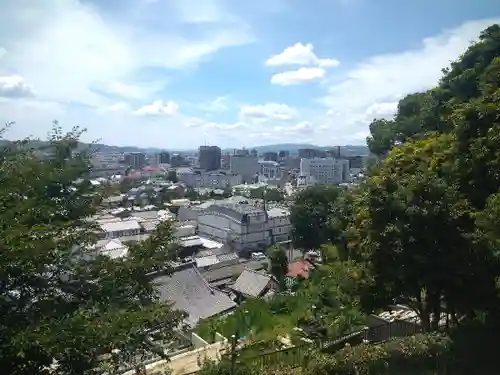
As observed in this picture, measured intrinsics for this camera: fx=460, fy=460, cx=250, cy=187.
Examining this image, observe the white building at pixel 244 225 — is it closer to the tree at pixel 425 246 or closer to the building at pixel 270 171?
the tree at pixel 425 246

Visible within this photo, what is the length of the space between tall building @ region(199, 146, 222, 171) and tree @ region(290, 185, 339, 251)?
9308 centimetres

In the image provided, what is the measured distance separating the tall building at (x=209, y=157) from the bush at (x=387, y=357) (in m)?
114

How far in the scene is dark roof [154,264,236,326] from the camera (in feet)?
59.4

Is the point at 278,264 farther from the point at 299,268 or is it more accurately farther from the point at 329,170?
the point at 329,170

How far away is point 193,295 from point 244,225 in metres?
24.3

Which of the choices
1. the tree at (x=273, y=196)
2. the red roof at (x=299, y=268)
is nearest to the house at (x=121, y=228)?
the red roof at (x=299, y=268)

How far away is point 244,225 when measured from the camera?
4312 cm

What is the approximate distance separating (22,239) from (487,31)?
18885mm

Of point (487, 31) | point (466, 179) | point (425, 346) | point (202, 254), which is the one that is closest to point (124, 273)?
point (425, 346)

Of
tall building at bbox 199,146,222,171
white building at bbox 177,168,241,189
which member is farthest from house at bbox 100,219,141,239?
tall building at bbox 199,146,222,171

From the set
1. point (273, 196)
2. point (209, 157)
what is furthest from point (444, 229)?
point (209, 157)

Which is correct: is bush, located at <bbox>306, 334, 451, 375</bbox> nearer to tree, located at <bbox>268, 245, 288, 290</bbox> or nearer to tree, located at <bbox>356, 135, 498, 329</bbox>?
tree, located at <bbox>356, 135, 498, 329</bbox>

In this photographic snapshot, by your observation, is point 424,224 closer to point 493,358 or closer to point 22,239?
point 493,358

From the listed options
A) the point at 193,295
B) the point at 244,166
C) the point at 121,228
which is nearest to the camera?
the point at 193,295
